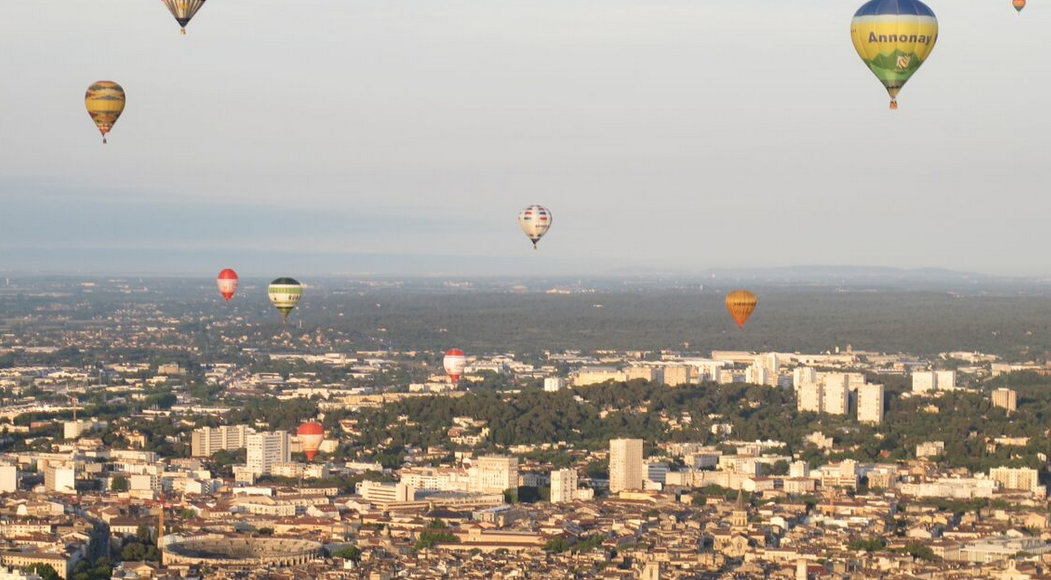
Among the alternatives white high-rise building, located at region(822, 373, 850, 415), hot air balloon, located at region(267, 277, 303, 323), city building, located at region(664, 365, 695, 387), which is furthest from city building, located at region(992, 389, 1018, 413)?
hot air balloon, located at region(267, 277, 303, 323)

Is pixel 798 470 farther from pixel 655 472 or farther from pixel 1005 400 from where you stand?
pixel 1005 400

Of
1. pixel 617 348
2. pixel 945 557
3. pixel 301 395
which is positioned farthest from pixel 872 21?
pixel 617 348

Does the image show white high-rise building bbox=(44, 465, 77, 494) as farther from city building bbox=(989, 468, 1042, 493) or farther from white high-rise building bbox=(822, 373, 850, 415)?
white high-rise building bbox=(822, 373, 850, 415)

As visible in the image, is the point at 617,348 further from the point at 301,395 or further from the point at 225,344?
the point at 301,395

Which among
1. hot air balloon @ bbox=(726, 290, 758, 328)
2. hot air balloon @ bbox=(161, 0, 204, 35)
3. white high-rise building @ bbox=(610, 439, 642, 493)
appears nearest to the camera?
hot air balloon @ bbox=(161, 0, 204, 35)

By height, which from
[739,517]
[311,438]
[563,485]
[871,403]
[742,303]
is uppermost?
[742,303]

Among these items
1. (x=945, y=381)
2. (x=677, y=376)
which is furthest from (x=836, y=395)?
(x=945, y=381)
